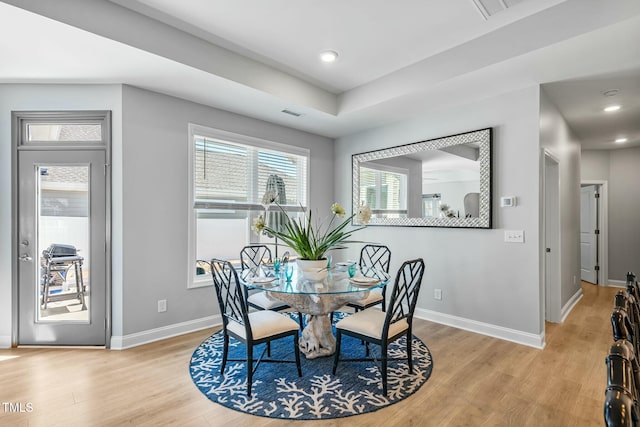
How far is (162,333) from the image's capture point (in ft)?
11.3

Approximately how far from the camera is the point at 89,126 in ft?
10.8

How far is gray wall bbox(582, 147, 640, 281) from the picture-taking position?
5.74 meters

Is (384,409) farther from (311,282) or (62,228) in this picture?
(62,228)

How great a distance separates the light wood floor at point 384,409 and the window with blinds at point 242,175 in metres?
1.65

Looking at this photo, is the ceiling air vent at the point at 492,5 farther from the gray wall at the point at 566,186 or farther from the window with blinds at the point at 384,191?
the window with blinds at the point at 384,191

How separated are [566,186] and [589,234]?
270cm

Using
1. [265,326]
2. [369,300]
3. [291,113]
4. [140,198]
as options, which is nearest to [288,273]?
[265,326]

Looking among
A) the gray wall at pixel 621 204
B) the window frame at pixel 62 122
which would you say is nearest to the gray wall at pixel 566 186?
the gray wall at pixel 621 204

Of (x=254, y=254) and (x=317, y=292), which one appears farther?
(x=254, y=254)

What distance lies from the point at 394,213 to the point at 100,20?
366 cm

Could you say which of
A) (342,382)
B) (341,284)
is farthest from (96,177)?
(342,382)

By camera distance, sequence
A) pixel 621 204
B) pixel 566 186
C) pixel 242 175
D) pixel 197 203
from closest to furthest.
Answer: pixel 197 203
pixel 242 175
pixel 566 186
pixel 621 204

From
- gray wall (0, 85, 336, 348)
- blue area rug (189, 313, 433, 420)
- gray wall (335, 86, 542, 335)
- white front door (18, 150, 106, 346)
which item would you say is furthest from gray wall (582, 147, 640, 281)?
white front door (18, 150, 106, 346)

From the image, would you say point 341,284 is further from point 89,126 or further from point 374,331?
point 89,126
